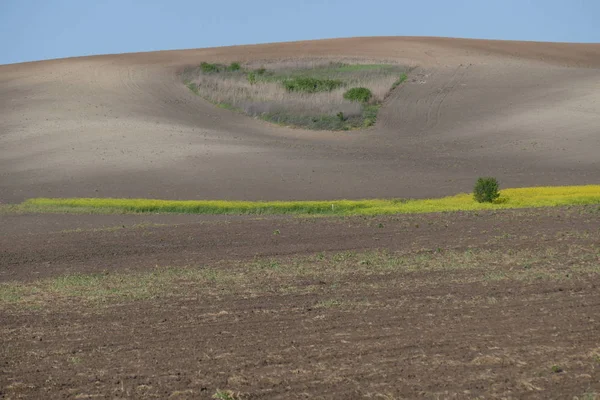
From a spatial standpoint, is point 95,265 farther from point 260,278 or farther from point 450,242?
point 450,242

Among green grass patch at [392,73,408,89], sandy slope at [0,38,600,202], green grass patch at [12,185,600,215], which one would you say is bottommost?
green grass patch at [12,185,600,215]

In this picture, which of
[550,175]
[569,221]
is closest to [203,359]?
[569,221]

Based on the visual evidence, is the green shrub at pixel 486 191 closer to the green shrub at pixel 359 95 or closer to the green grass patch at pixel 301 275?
the green grass patch at pixel 301 275

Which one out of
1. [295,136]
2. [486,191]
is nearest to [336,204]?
[486,191]

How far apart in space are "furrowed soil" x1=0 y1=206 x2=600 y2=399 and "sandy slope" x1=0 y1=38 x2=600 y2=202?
38.2 feet

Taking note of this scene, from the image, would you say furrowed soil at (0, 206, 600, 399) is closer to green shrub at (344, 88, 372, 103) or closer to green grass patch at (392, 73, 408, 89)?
green shrub at (344, 88, 372, 103)

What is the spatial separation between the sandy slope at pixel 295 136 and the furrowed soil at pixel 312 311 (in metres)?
11.6

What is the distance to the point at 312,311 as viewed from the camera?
14.4 metres

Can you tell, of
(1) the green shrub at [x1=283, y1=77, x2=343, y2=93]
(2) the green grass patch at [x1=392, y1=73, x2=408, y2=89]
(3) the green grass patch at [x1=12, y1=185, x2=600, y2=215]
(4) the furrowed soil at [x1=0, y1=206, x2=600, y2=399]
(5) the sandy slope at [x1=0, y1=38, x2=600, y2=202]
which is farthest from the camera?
(2) the green grass patch at [x1=392, y1=73, x2=408, y2=89]

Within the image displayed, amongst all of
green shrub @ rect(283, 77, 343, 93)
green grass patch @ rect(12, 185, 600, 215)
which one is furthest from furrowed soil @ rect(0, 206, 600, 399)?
A: green shrub @ rect(283, 77, 343, 93)

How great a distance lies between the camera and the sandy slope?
36812 millimetres

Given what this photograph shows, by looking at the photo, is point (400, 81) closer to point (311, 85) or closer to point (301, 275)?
point (311, 85)

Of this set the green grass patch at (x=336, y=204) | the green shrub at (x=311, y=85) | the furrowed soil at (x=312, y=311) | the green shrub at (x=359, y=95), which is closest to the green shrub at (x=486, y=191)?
the green grass patch at (x=336, y=204)

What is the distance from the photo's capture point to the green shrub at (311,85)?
184 feet
